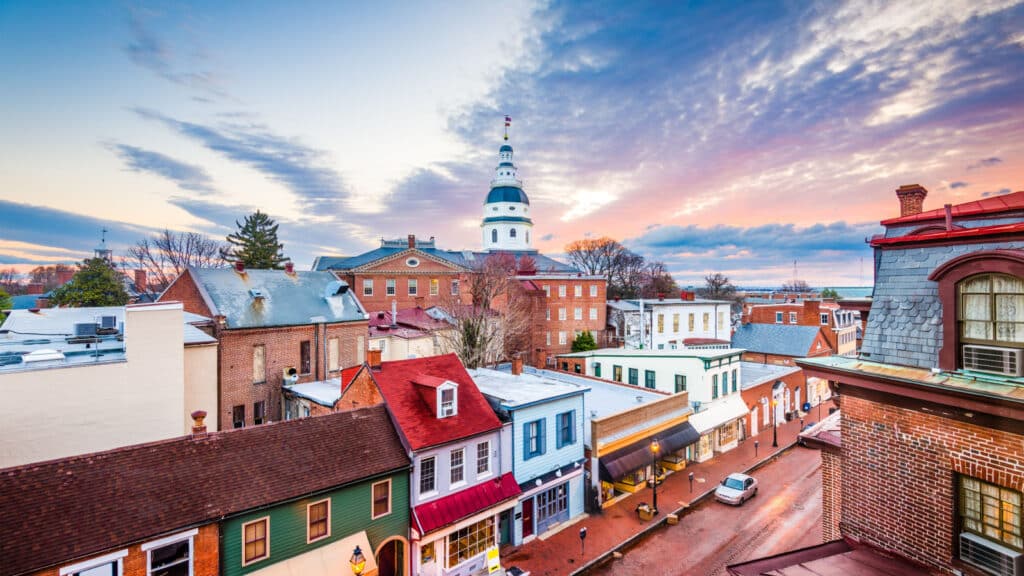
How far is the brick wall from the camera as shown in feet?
22.0

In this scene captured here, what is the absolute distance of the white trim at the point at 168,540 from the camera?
10102mm

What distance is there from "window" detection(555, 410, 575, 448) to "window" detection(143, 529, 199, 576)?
42.0 ft

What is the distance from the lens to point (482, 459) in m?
16.5

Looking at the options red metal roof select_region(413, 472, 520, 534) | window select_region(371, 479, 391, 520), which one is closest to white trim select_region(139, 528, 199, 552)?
window select_region(371, 479, 391, 520)

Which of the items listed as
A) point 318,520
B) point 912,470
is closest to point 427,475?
point 318,520

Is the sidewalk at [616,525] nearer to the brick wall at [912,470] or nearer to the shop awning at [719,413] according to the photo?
the shop awning at [719,413]

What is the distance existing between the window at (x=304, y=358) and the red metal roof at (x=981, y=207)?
28982mm

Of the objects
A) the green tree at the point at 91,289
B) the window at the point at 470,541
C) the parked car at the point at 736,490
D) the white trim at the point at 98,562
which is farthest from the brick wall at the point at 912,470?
the green tree at the point at 91,289

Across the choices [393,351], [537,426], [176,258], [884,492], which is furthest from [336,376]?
[176,258]

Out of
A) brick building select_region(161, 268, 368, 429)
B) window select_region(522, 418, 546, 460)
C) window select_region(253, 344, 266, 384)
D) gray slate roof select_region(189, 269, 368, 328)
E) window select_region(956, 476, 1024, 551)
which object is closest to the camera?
window select_region(956, 476, 1024, 551)

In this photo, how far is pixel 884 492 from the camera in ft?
25.6

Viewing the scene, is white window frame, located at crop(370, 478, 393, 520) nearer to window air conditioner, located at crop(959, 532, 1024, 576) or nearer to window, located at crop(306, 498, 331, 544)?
window, located at crop(306, 498, 331, 544)

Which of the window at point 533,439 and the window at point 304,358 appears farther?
the window at point 304,358

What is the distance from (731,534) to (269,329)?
25965 millimetres
